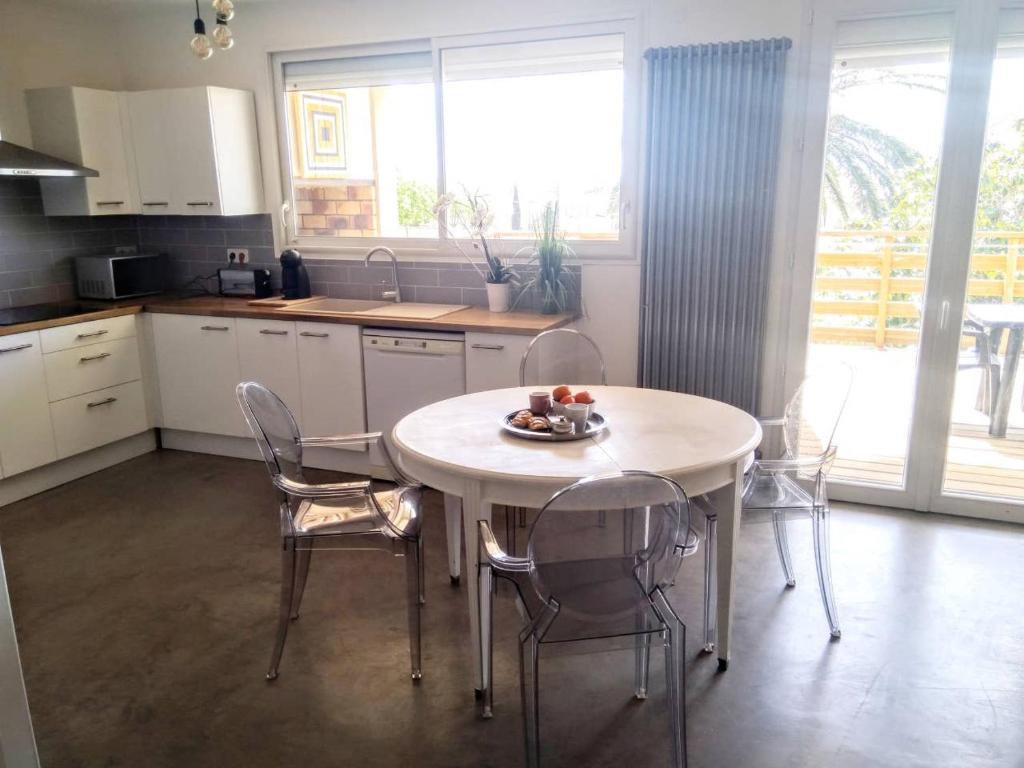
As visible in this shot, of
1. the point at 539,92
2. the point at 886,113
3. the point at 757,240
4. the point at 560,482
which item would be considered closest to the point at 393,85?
the point at 539,92

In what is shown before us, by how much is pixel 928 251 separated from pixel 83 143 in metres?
4.36

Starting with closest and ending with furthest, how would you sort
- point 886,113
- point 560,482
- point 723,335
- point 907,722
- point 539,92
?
1. point 560,482
2. point 907,722
3. point 886,113
4. point 723,335
5. point 539,92

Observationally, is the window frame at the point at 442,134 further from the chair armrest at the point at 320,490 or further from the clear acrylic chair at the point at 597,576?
the clear acrylic chair at the point at 597,576

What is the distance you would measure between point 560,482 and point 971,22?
2730 mm

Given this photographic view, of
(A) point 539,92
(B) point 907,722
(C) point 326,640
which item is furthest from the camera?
(A) point 539,92

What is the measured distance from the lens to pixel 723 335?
373cm

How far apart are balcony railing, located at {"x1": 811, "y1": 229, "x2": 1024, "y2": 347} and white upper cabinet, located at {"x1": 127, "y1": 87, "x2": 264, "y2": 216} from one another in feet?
10.5

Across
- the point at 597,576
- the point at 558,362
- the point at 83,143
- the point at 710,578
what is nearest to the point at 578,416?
the point at 597,576

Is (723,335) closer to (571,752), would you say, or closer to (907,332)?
(907,332)

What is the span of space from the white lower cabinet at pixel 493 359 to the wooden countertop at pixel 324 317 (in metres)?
0.04

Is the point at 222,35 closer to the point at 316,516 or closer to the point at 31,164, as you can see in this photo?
the point at 316,516

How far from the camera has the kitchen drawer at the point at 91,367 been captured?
398 cm

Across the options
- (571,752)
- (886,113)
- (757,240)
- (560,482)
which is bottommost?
(571,752)

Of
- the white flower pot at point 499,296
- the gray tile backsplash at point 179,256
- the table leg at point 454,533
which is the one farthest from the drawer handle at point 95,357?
the table leg at point 454,533
